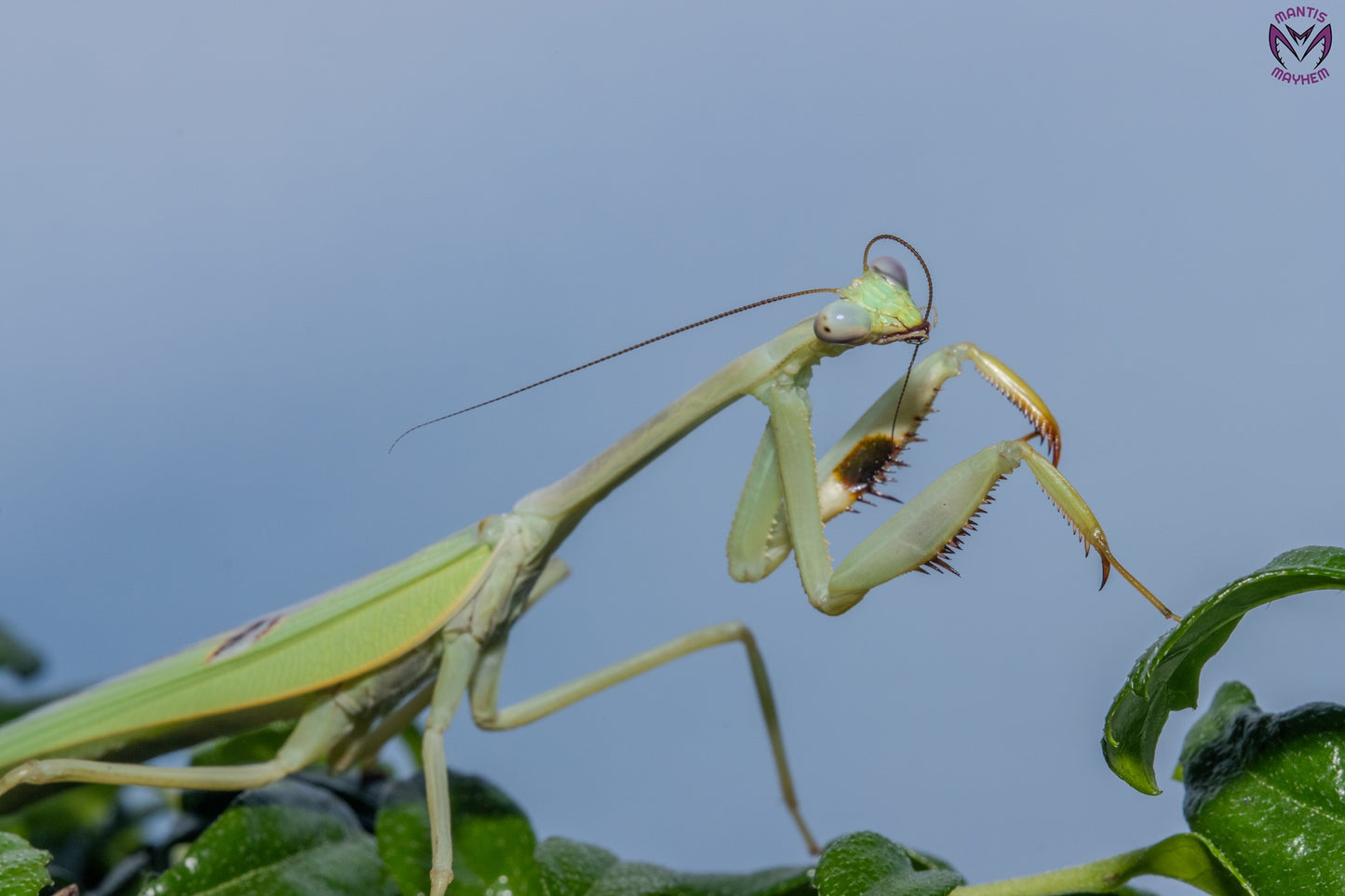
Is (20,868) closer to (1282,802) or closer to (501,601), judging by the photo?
(501,601)

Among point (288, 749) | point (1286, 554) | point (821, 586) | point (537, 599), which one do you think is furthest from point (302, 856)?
point (1286, 554)

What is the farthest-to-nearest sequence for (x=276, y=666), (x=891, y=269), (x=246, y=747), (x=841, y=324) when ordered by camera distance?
(x=246, y=747) < (x=276, y=666) < (x=891, y=269) < (x=841, y=324)

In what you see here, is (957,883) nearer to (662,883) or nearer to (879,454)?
(662,883)

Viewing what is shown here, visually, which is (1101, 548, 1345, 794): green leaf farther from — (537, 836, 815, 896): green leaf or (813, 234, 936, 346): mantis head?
(813, 234, 936, 346): mantis head

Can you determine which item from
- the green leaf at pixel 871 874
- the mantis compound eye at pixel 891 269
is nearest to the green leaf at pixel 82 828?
the green leaf at pixel 871 874

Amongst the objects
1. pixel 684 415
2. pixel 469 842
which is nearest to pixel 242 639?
pixel 469 842

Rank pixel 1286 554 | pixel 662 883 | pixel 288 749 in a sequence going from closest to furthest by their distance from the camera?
1. pixel 1286 554
2. pixel 662 883
3. pixel 288 749

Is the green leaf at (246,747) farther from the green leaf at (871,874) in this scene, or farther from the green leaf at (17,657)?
the green leaf at (871,874)
